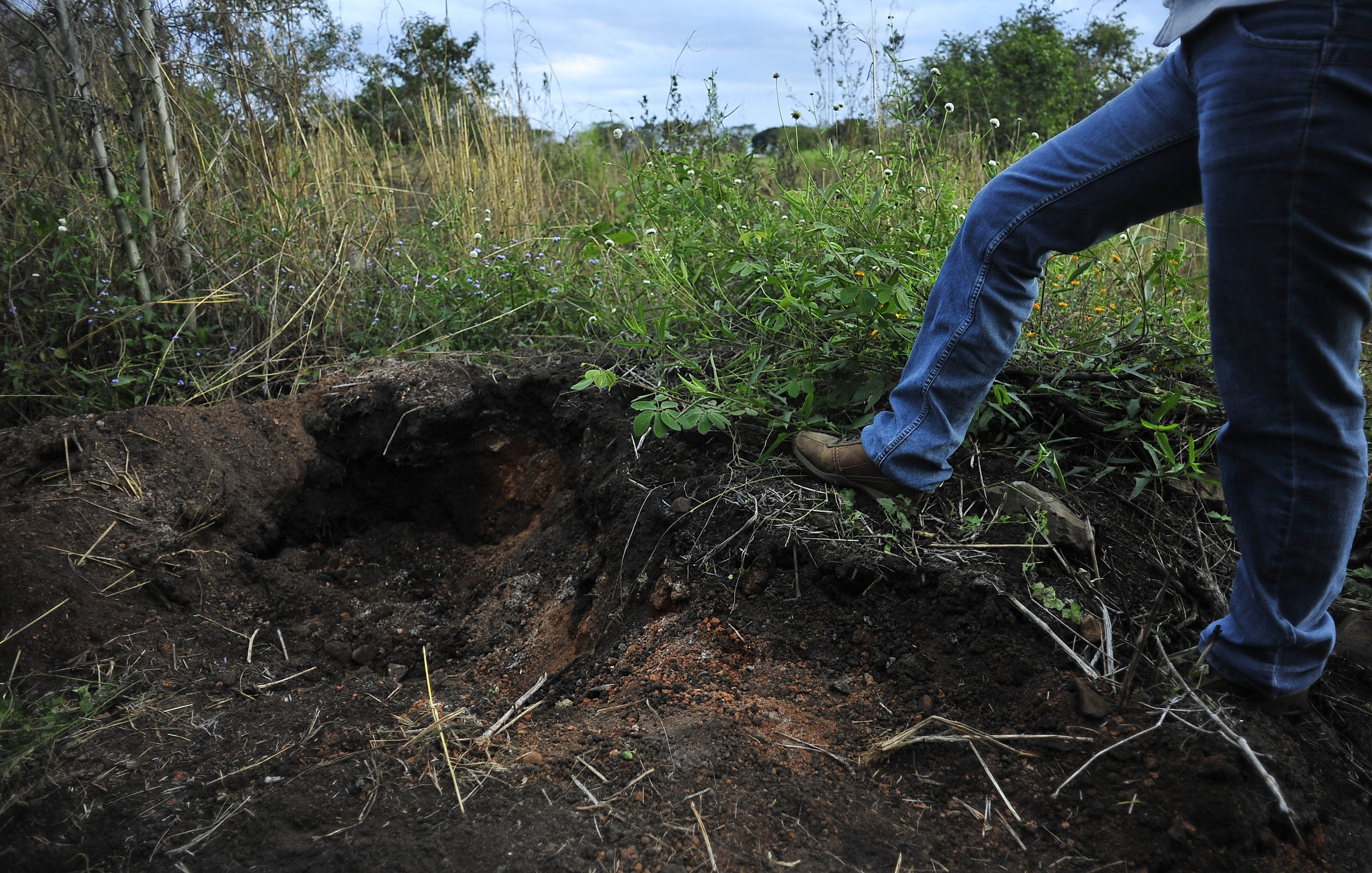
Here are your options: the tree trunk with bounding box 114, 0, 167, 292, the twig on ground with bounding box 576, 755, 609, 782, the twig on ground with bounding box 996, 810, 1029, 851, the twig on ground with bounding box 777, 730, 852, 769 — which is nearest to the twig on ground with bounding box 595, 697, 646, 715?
the twig on ground with bounding box 576, 755, 609, 782

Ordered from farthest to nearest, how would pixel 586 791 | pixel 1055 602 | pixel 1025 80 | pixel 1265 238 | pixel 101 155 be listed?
pixel 1025 80 < pixel 101 155 < pixel 1055 602 < pixel 586 791 < pixel 1265 238

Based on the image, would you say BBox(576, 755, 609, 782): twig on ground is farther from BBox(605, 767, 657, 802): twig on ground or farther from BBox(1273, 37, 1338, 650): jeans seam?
BBox(1273, 37, 1338, 650): jeans seam

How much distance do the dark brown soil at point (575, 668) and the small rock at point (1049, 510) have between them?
0.05 meters

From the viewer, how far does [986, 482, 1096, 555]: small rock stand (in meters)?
1.90

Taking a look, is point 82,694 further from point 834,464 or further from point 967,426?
point 967,426

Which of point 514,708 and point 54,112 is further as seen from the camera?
point 54,112

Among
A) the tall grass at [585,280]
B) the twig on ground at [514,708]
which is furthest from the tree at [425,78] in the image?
the twig on ground at [514,708]

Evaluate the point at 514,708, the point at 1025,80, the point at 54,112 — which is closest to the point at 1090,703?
the point at 514,708

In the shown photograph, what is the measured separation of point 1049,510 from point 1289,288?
0.82 metres

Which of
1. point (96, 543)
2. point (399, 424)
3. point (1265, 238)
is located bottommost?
point (96, 543)

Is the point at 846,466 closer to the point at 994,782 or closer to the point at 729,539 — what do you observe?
the point at 729,539

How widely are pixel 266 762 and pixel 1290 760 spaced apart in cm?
181

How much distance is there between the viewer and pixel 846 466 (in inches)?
79.5

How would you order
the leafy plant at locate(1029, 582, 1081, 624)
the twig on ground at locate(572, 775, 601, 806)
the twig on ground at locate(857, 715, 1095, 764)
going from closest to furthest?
the twig on ground at locate(572, 775, 601, 806)
the twig on ground at locate(857, 715, 1095, 764)
the leafy plant at locate(1029, 582, 1081, 624)
